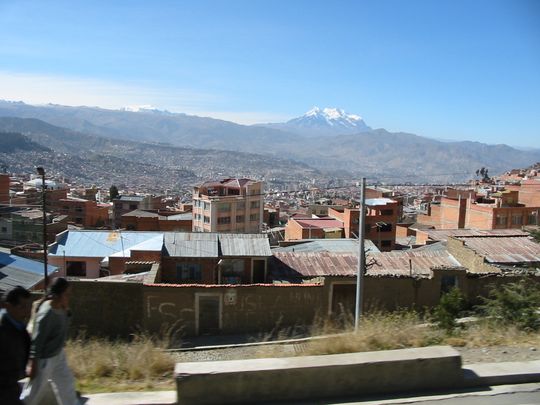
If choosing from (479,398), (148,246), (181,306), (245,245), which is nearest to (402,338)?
(479,398)

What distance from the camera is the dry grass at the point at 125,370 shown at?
485cm

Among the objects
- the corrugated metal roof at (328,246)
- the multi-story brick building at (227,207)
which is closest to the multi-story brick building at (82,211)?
the multi-story brick building at (227,207)

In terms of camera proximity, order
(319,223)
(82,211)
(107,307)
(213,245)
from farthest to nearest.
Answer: (82,211), (319,223), (213,245), (107,307)

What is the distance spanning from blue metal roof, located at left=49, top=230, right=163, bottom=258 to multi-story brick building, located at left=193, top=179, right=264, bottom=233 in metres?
32.2

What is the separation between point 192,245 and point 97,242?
23.1 ft

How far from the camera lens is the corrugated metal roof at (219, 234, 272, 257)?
21125 millimetres

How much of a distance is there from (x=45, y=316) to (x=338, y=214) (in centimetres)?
4543

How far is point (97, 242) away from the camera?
26.4 metres

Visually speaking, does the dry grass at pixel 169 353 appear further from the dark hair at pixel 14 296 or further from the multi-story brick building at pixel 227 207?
the multi-story brick building at pixel 227 207

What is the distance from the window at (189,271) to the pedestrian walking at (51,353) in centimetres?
1704

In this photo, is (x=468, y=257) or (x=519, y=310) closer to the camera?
(x=519, y=310)

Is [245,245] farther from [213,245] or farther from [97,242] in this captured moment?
[97,242]

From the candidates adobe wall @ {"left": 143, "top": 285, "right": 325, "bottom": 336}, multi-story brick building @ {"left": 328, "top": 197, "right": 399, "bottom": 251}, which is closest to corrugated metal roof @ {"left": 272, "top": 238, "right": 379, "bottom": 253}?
adobe wall @ {"left": 143, "top": 285, "right": 325, "bottom": 336}

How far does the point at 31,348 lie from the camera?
381 cm
